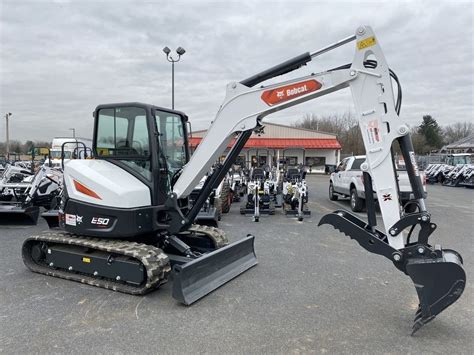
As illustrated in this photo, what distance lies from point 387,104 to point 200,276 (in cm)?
314

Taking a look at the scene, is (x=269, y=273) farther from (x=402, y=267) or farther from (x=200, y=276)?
(x=402, y=267)

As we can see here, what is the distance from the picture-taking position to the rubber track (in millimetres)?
4684

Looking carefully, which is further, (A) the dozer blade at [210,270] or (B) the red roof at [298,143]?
(B) the red roof at [298,143]

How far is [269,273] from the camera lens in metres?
5.74

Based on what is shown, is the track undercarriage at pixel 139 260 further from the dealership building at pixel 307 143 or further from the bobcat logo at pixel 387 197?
the dealership building at pixel 307 143

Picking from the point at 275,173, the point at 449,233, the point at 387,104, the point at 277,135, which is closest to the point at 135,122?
the point at 387,104

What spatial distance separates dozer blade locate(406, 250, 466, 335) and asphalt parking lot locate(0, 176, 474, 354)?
1.12 feet

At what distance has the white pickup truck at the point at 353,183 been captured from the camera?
430 inches

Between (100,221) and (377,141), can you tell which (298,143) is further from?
(377,141)

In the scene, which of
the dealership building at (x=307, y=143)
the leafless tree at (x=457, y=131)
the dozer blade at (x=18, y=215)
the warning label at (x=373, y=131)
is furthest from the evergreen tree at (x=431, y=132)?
the warning label at (x=373, y=131)

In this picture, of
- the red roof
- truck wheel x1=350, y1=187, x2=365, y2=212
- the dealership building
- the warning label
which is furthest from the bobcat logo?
the red roof

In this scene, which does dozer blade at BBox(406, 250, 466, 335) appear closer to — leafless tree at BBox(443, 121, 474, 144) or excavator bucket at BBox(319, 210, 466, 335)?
excavator bucket at BBox(319, 210, 466, 335)

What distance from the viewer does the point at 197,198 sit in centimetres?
532

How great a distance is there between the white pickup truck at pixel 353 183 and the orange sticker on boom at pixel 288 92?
679 cm
